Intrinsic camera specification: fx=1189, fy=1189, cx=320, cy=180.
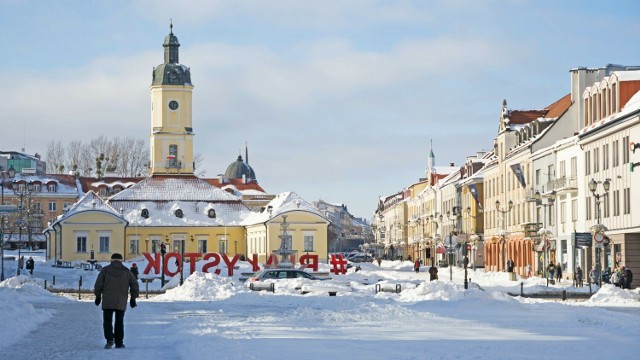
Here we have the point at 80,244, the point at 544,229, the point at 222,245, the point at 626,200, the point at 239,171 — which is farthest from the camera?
the point at 239,171

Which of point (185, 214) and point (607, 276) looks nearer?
point (607, 276)

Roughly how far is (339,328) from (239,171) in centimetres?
15124

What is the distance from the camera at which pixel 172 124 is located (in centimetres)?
11619

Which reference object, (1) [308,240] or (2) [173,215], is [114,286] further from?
(2) [173,215]

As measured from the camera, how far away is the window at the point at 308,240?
103 meters

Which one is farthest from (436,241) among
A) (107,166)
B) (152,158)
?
(107,166)

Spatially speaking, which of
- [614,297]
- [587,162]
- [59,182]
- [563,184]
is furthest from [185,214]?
[614,297]

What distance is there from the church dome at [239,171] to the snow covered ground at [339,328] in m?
132

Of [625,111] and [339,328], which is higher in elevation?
[625,111]

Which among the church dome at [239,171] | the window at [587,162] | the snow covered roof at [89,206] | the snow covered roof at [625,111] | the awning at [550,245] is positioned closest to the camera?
the snow covered roof at [625,111]

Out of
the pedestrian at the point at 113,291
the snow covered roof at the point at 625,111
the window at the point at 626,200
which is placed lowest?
the pedestrian at the point at 113,291

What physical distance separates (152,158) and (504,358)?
3943 inches

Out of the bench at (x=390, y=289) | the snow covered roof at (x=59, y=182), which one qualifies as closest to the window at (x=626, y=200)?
the bench at (x=390, y=289)

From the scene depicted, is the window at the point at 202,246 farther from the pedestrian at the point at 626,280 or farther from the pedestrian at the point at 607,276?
the pedestrian at the point at 626,280
